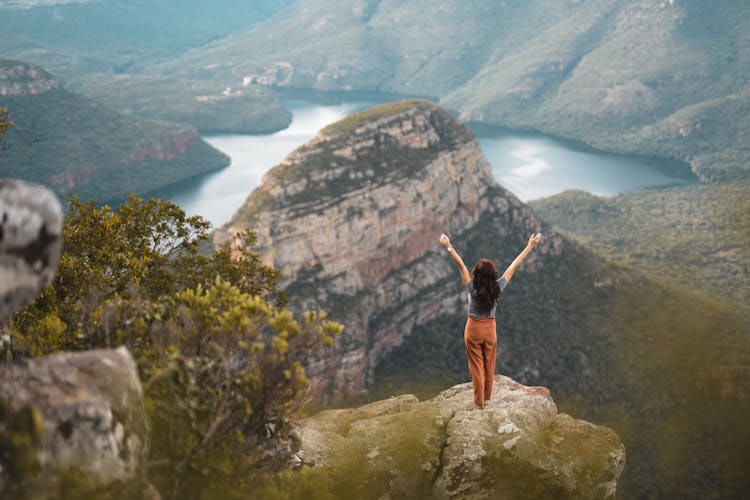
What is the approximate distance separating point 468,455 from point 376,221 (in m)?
62.5

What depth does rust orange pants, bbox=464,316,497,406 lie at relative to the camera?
48.0 feet

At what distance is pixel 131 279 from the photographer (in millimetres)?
18812

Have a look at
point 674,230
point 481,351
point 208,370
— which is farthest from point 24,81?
point 481,351

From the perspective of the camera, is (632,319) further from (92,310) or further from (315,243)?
(92,310)

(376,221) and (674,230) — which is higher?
(376,221)

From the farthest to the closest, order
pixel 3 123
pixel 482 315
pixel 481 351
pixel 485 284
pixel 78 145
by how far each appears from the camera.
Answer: pixel 78 145 → pixel 3 123 → pixel 481 351 → pixel 482 315 → pixel 485 284

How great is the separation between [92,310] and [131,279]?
681 centimetres

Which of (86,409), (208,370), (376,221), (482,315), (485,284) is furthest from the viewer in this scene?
(376,221)

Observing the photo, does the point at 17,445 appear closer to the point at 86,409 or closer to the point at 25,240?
the point at 86,409

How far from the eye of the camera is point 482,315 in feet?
47.3

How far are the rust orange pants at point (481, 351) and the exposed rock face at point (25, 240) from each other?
965 centimetres

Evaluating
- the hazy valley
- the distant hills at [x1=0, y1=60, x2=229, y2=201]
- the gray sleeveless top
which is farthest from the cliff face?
the distant hills at [x1=0, y1=60, x2=229, y2=201]

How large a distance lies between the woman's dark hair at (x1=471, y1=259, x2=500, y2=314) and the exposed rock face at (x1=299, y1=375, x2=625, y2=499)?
345 cm

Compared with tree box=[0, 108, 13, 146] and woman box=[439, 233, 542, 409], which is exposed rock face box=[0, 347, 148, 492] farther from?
tree box=[0, 108, 13, 146]
